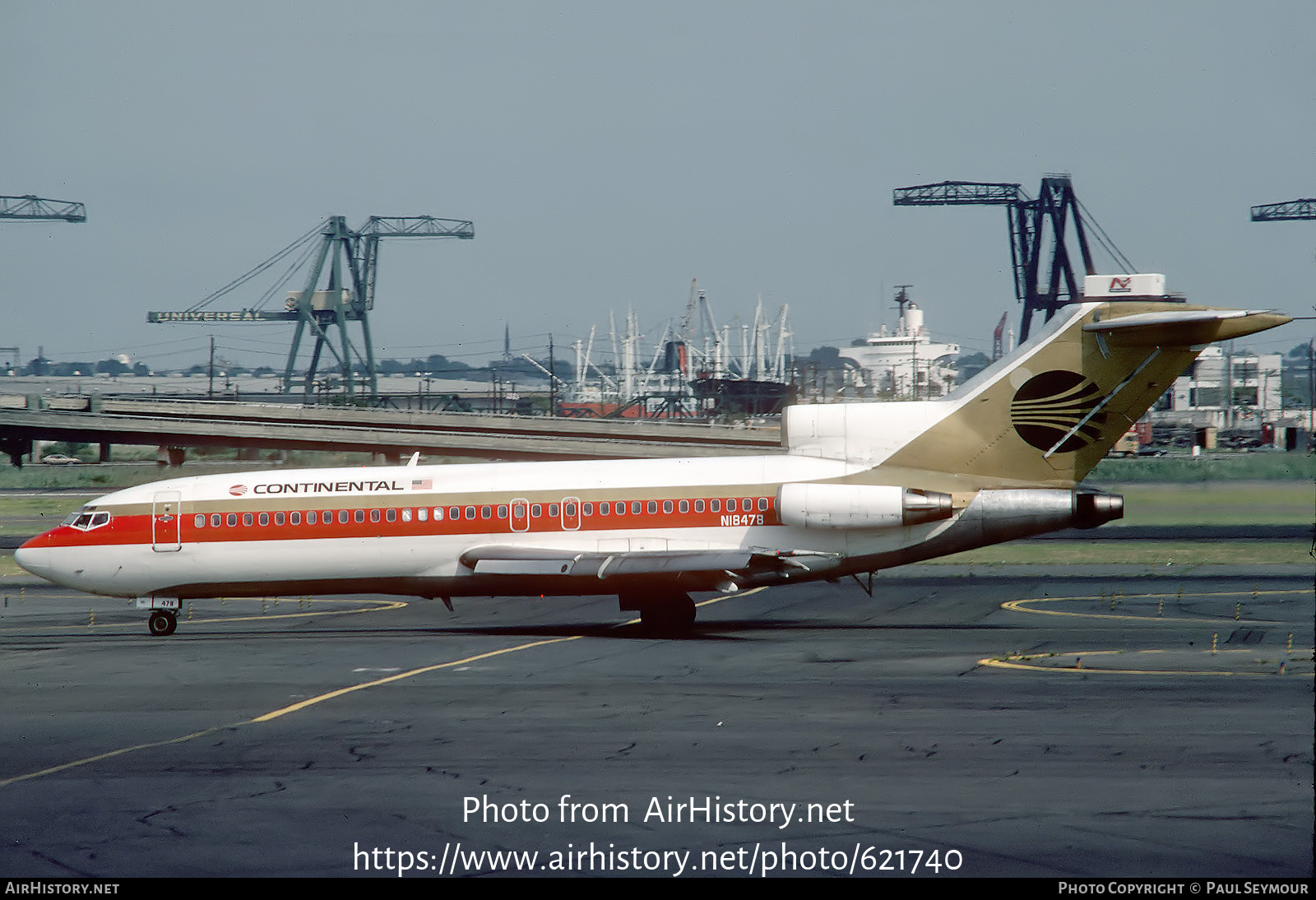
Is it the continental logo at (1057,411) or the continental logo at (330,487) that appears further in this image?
the continental logo at (330,487)

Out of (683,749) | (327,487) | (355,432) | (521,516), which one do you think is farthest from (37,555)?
(355,432)

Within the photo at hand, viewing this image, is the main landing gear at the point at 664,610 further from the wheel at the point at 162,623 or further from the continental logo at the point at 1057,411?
the wheel at the point at 162,623

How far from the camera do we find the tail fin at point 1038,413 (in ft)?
94.7

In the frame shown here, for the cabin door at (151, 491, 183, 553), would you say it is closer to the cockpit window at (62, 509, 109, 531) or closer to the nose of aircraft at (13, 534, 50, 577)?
the cockpit window at (62, 509, 109, 531)

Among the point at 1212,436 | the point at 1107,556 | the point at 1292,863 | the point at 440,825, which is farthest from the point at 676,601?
the point at 1212,436

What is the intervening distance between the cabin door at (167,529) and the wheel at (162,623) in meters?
1.76

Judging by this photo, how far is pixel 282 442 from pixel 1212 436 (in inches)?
2678

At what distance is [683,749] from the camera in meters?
16.9

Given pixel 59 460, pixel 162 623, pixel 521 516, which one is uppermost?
pixel 521 516

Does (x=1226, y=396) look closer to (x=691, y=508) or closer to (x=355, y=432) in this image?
(x=355, y=432)

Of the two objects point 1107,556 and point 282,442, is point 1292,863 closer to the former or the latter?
point 1107,556

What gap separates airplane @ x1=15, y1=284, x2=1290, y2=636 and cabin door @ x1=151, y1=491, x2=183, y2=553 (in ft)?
0.17

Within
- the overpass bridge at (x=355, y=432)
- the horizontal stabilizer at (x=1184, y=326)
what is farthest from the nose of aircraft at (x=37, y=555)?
the overpass bridge at (x=355, y=432)

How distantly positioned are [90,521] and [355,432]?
41.3 metres
